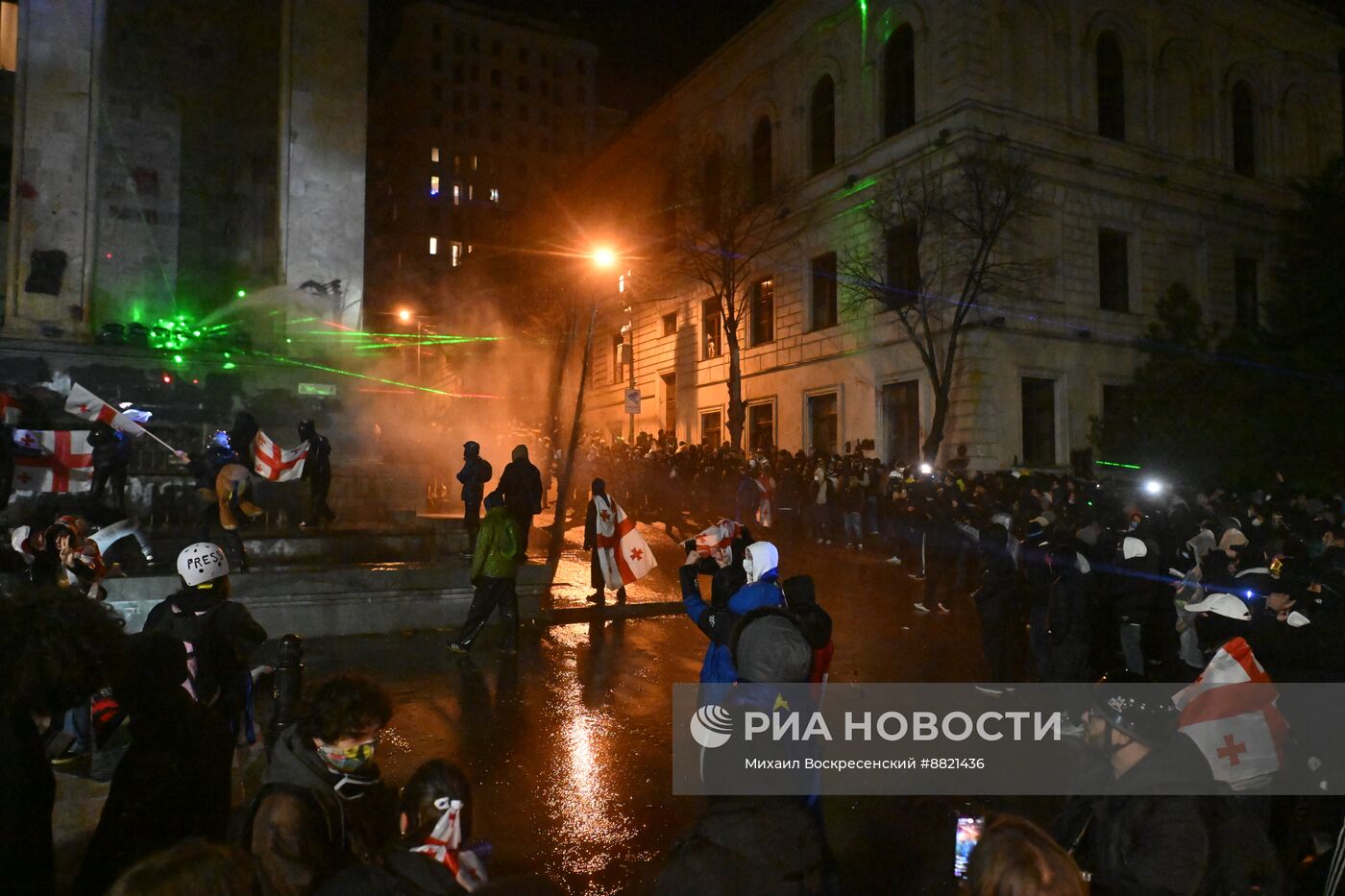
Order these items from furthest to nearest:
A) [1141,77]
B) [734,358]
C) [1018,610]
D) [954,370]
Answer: [734,358]
[1141,77]
[954,370]
[1018,610]

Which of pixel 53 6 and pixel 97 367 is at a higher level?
pixel 53 6

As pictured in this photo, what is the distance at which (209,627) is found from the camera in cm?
436

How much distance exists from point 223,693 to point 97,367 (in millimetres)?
14732

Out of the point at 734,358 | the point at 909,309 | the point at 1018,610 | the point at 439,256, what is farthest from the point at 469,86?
the point at 1018,610

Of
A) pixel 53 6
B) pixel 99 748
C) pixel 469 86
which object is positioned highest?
pixel 469 86

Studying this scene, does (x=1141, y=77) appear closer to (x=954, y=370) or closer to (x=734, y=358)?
(x=954, y=370)

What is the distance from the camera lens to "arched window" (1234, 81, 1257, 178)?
97.3 ft

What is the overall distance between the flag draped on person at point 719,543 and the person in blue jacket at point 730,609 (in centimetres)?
40

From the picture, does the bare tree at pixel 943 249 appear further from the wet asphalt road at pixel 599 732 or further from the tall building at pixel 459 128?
the tall building at pixel 459 128

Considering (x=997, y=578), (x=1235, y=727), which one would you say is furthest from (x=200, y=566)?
(x=997, y=578)

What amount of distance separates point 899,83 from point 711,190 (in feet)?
31.4

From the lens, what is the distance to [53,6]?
53.6ft

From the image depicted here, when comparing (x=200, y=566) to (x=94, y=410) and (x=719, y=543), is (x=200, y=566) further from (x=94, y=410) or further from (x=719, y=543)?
(x=94, y=410)

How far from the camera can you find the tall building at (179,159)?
53.4 ft
